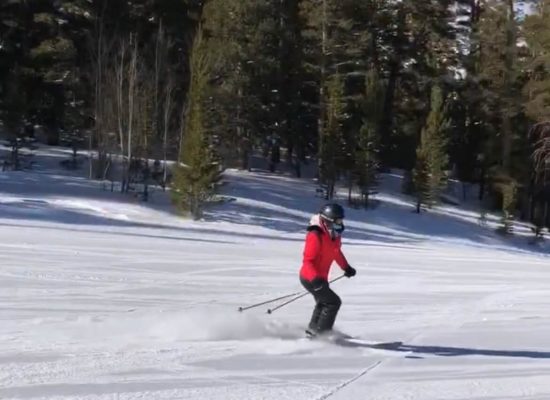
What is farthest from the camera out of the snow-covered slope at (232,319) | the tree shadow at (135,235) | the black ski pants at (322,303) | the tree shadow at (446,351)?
the tree shadow at (135,235)

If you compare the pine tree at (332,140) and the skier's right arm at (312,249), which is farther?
the pine tree at (332,140)

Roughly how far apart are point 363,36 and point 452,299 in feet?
90.9

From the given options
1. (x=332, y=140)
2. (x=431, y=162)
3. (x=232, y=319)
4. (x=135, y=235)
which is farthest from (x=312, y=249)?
(x=431, y=162)

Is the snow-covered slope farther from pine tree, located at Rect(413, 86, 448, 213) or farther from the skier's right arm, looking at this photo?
pine tree, located at Rect(413, 86, 448, 213)

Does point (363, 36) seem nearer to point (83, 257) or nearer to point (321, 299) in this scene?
point (83, 257)

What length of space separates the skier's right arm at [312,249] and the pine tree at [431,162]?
30.6 m

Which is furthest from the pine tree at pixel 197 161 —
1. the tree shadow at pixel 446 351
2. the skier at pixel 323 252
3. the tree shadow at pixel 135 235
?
the skier at pixel 323 252

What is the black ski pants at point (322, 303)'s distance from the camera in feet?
34.0

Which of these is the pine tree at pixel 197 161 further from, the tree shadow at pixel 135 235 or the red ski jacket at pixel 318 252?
the red ski jacket at pixel 318 252

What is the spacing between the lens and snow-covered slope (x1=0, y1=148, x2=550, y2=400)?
8.76 meters

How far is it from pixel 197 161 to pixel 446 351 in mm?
22002

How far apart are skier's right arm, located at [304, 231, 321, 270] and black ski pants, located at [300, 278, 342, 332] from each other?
0.18 metres

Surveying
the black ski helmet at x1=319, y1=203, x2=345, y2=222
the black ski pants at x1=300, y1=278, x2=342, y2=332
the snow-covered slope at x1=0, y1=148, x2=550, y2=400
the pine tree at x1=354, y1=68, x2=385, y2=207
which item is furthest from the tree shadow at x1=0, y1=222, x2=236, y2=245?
the black ski helmet at x1=319, y1=203, x2=345, y2=222

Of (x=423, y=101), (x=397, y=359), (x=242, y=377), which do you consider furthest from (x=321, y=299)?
(x=423, y=101)
